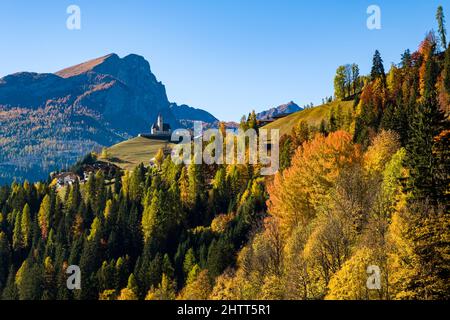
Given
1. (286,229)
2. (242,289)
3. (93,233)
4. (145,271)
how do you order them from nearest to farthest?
(242,289) < (286,229) < (145,271) < (93,233)

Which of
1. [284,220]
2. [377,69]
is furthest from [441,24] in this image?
[284,220]

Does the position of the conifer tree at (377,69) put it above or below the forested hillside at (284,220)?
above

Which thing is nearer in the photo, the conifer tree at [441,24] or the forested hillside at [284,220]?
the forested hillside at [284,220]

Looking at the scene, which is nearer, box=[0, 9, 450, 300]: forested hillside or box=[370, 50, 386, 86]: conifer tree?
box=[0, 9, 450, 300]: forested hillside

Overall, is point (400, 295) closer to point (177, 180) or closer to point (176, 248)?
point (176, 248)

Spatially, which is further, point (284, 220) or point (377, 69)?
point (377, 69)

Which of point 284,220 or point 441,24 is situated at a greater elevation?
point 441,24

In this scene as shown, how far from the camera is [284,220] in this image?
241 ft

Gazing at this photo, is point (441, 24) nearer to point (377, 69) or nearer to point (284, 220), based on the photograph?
point (377, 69)

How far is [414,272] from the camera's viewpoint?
38.9m

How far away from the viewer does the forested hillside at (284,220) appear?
42.4 meters

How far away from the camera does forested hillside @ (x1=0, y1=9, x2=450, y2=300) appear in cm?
4241

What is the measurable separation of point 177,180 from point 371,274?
4506 inches
